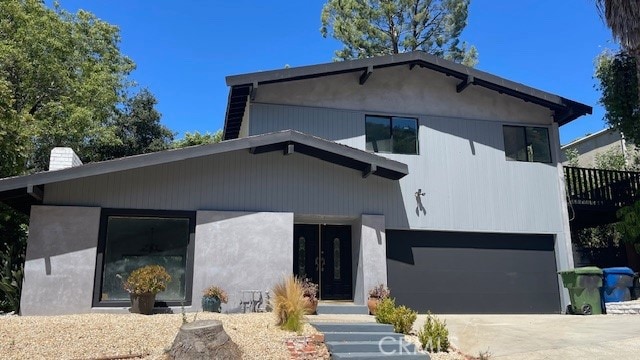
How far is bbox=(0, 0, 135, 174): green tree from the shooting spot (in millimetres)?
20156

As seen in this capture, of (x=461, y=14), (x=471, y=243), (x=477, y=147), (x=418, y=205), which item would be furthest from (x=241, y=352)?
(x=461, y=14)

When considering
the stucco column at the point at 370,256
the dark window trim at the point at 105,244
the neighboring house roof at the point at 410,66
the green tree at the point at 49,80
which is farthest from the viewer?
the green tree at the point at 49,80

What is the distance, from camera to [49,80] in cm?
→ 2125

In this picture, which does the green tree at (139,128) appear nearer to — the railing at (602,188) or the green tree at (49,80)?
the green tree at (49,80)

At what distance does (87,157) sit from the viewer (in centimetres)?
2389

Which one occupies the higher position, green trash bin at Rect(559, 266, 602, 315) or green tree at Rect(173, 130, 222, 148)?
green tree at Rect(173, 130, 222, 148)

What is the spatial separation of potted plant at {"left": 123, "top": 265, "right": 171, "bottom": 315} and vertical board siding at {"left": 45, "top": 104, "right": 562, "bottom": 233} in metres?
1.70

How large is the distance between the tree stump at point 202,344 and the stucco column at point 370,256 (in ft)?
17.8

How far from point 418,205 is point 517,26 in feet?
34.1

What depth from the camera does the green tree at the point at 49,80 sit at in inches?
794

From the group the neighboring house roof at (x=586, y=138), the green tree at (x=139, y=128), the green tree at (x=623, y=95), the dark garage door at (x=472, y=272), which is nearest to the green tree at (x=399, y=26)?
the neighboring house roof at (x=586, y=138)

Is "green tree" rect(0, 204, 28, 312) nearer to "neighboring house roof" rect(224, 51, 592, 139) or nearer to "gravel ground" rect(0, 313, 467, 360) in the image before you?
"gravel ground" rect(0, 313, 467, 360)

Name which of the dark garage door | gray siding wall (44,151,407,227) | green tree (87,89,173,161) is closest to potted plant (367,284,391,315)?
the dark garage door

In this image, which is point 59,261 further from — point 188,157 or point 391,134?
point 391,134
